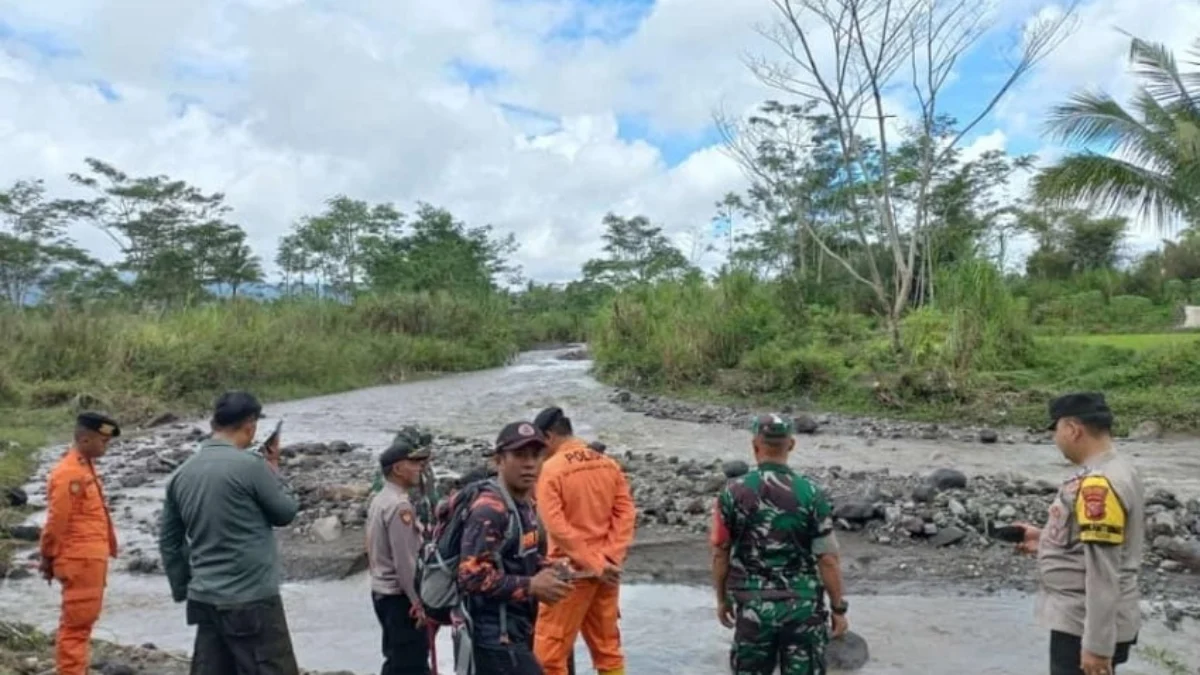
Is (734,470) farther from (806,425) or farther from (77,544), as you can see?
(77,544)

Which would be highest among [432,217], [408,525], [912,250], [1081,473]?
[432,217]

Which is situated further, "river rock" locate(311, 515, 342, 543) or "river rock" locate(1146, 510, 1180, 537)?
"river rock" locate(311, 515, 342, 543)

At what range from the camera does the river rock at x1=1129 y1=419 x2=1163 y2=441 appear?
16062 mm

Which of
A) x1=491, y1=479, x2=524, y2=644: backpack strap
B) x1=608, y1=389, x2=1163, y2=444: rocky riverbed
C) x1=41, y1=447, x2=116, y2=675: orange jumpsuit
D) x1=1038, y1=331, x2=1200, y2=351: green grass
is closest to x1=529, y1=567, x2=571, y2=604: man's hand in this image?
x1=491, y1=479, x2=524, y2=644: backpack strap

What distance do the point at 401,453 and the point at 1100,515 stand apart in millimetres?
2944

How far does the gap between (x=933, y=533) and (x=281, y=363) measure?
80.6 feet

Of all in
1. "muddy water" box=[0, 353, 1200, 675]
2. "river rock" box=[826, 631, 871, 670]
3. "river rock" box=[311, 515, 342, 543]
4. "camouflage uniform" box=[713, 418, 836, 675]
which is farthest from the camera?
"river rock" box=[311, 515, 342, 543]

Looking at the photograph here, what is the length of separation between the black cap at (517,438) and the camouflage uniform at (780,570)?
1002 millimetres

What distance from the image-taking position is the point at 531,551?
11.2 feet

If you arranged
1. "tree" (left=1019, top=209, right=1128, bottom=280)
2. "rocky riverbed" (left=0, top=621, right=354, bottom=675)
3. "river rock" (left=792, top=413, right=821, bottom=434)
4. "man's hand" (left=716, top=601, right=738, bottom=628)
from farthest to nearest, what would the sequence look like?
"tree" (left=1019, top=209, right=1128, bottom=280) < "river rock" (left=792, top=413, right=821, bottom=434) < "rocky riverbed" (left=0, top=621, right=354, bottom=675) < "man's hand" (left=716, top=601, right=738, bottom=628)

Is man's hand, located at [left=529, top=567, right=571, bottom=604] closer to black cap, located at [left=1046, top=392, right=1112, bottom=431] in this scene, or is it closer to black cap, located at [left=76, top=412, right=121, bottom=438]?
black cap, located at [left=1046, top=392, right=1112, bottom=431]

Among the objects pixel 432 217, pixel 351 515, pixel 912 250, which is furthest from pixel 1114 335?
pixel 432 217

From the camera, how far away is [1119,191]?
57.0 feet

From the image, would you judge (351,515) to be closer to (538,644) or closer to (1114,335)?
(538,644)
